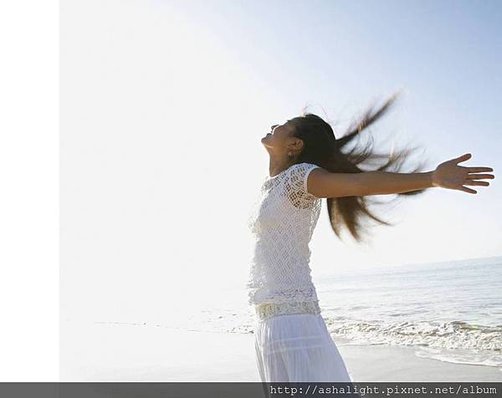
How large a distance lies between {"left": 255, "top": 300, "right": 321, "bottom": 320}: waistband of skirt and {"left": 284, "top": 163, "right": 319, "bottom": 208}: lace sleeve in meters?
0.32

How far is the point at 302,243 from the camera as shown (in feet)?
7.30

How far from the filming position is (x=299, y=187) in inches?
86.9

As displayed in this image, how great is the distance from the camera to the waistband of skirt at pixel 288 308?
2127 mm

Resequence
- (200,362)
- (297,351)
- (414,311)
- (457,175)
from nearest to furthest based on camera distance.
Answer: (457,175), (297,351), (200,362), (414,311)

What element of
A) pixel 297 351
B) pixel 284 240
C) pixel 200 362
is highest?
pixel 284 240

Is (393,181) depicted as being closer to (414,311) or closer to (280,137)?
(280,137)

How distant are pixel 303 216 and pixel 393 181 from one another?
0.36 meters

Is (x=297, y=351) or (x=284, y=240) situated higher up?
(x=284, y=240)

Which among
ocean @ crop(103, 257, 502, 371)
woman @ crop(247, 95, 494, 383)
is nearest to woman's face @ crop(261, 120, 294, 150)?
woman @ crop(247, 95, 494, 383)

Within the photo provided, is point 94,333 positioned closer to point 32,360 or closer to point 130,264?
point 32,360

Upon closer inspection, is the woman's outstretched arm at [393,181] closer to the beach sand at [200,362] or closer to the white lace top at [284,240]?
the white lace top at [284,240]

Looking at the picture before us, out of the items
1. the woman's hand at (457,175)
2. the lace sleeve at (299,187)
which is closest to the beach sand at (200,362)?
the lace sleeve at (299,187)

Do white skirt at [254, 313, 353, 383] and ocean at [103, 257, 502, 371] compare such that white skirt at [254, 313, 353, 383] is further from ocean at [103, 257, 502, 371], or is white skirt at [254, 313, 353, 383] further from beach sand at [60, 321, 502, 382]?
ocean at [103, 257, 502, 371]

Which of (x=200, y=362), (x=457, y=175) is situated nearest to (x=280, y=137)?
(x=457, y=175)
